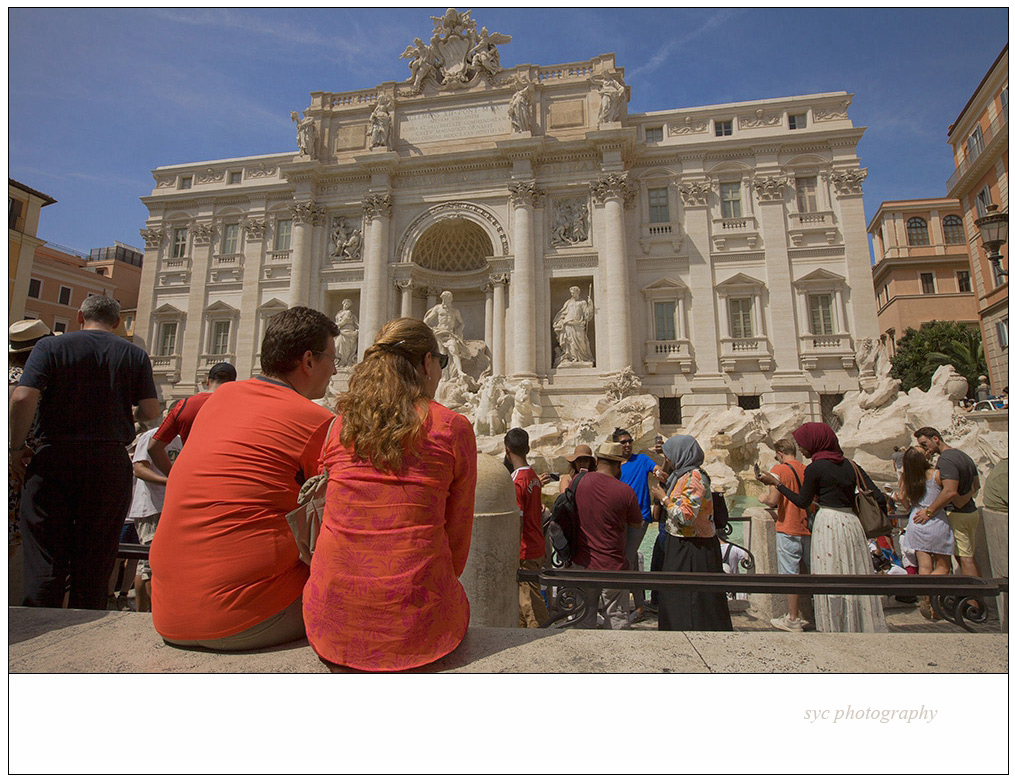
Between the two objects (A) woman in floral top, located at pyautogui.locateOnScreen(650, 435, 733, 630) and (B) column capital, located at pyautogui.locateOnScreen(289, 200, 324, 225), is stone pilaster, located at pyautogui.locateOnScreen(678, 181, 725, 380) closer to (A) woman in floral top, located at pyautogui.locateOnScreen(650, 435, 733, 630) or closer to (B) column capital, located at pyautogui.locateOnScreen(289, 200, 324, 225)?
(B) column capital, located at pyautogui.locateOnScreen(289, 200, 324, 225)

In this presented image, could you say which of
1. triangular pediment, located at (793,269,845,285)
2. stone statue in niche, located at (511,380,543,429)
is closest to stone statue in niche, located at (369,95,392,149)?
stone statue in niche, located at (511,380,543,429)

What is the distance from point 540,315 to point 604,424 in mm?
6260

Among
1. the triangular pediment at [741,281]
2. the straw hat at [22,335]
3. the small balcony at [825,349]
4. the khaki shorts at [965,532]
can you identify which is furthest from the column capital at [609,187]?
the straw hat at [22,335]

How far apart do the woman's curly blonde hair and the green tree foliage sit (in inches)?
1281

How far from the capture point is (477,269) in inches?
899

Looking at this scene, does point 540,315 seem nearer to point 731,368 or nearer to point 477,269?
point 477,269

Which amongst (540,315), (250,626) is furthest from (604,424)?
(250,626)

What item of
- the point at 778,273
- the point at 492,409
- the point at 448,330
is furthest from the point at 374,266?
the point at 778,273

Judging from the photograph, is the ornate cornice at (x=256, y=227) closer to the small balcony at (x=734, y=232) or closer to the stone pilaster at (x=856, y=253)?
the small balcony at (x=734, y=232)

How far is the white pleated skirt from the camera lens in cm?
399

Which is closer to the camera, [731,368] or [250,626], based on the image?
[250,626]

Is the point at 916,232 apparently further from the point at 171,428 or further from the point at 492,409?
the point at 171,428

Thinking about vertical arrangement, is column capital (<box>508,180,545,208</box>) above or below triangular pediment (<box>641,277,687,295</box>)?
above

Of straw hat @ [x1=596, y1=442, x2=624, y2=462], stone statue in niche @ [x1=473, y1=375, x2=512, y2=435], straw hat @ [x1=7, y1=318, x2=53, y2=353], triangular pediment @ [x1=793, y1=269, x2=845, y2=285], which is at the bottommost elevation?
straw hat @ [x1=596, y1=442, x2=624, y2=462]
